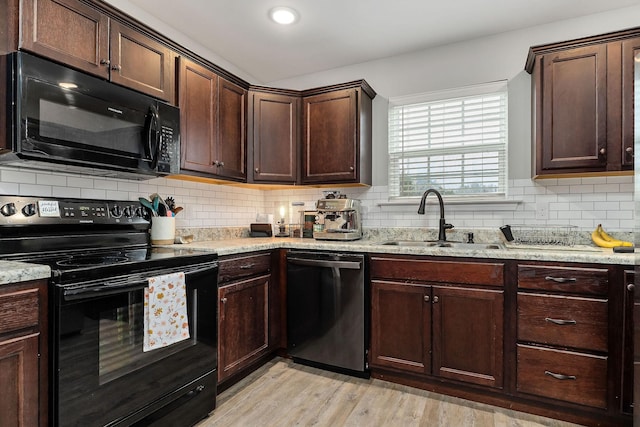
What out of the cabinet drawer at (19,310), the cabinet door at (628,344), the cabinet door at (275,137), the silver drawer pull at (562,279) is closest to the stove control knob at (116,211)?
the cabinet drawer at (19,310)

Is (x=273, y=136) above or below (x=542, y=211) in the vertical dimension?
above

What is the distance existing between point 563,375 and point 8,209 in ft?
9.74

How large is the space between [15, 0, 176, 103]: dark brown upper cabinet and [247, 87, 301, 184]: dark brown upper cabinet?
2.65 feet

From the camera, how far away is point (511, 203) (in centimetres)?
268

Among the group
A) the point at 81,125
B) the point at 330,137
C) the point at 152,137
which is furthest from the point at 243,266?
the point at 330,137

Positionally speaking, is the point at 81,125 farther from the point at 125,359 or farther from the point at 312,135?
the point at 312,135

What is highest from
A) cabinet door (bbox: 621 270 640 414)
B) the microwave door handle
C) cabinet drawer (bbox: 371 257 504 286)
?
the microwave door handle

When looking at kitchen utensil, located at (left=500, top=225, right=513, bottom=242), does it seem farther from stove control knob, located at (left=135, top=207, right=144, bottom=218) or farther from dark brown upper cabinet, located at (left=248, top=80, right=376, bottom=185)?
stove control knob, located at (left=135, top=207, right=144, bottom=218)

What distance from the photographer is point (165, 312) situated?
1.70 metres

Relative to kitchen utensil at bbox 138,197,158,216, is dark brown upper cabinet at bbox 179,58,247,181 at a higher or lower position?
higher

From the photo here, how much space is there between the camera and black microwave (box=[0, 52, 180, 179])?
60.8 inches

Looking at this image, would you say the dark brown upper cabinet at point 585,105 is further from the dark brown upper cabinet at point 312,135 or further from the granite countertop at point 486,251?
the dark brown upper cabinet at point 312,135

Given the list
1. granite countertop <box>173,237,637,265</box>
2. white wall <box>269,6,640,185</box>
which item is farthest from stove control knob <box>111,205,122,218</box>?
white wall <box>269,6,640,185</box>

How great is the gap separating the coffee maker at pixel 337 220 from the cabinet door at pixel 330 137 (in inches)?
8.8
